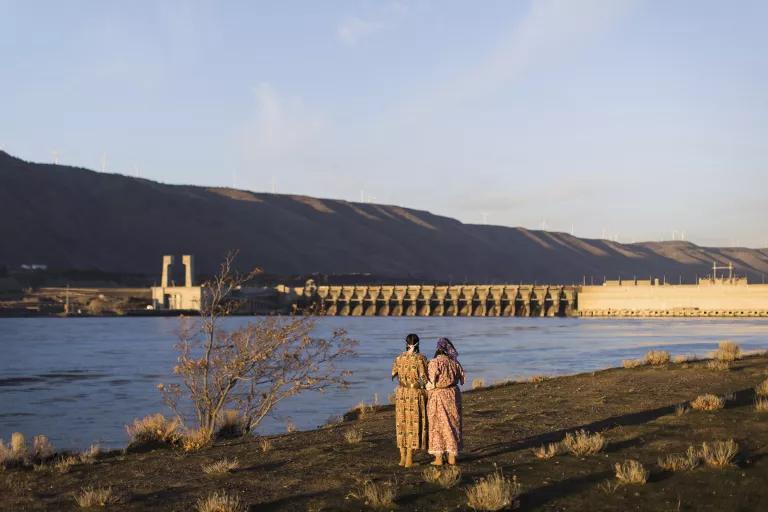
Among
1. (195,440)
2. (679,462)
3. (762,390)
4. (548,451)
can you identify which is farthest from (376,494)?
(762,390)

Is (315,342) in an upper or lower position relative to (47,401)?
upper

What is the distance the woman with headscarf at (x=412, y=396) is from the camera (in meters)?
11.6

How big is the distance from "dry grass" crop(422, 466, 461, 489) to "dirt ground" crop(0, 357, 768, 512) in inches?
4.0

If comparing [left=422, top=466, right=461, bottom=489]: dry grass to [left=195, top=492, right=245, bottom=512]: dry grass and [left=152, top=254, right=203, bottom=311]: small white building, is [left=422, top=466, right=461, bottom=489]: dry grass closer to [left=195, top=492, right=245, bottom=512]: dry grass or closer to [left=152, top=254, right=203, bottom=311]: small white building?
[left=195, top=492, right=245, bottom=512]: dry grass

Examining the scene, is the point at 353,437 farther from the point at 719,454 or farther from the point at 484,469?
the point at 719,454

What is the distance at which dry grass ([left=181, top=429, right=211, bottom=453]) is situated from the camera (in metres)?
15.1

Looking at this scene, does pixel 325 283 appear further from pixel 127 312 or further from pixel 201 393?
pixel 201 393

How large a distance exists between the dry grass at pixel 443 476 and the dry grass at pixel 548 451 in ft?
5.17

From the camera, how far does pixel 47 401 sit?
1145 inches

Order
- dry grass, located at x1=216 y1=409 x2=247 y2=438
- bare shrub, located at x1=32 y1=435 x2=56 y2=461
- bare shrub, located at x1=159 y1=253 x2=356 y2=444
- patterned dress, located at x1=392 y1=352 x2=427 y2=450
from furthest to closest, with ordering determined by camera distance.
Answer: dry grass, located at x1=216 y1=409 x2=247 y2=438 → bare shrub, located at x1=159 y1=253 x2=356 y2=444 → bare shrub, located at x1=32 y1=435 x2=56 y2=461 → patterned dress, located at x1=392 y1=352 x2=427 y2=450

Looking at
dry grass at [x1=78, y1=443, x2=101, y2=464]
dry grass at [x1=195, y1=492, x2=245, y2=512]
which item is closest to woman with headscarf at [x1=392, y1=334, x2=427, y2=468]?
dry grass at [x1=195, y1=492, x2=245, y2=512]

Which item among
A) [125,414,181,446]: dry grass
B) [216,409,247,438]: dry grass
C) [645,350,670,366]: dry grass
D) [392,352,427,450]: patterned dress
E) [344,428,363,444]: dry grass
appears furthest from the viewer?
[645,350,670,366]: dry grass

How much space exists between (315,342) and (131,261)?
16454cm

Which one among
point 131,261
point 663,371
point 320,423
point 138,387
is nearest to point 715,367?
point 663,371
